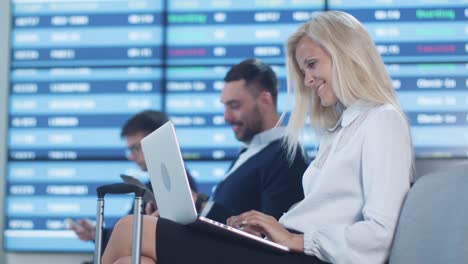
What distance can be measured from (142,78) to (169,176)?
238 cm

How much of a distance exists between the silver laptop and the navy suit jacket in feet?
2.99

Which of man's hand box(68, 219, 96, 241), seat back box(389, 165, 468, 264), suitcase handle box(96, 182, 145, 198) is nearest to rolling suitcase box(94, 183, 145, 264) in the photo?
suitcase handle box(96, 182, 145, 198)

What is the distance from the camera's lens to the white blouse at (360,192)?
2049 mm

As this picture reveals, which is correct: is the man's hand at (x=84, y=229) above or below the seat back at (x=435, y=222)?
below

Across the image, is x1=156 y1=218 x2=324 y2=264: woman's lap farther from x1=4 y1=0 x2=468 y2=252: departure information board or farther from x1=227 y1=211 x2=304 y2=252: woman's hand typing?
x1=4 y1=0 x2=468 y2=252: departure information board

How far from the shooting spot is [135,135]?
4172 mm

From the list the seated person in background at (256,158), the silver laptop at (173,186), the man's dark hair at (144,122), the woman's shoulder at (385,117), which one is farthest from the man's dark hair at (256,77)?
the woman's shoulder at (385,117)

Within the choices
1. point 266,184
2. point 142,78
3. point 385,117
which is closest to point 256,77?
point 266,184

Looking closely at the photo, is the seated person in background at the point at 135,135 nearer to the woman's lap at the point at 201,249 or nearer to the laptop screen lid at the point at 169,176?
the laptop screen lid at the point at 169,176

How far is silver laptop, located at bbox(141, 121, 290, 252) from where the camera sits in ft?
6.59

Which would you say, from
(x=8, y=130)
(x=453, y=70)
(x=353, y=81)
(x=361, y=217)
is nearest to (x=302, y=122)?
(x=353, y=81)

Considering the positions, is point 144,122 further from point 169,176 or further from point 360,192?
point 360,192

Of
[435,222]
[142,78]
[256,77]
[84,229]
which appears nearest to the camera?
[435,222]

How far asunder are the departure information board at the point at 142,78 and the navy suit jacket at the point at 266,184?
2.43 ft
